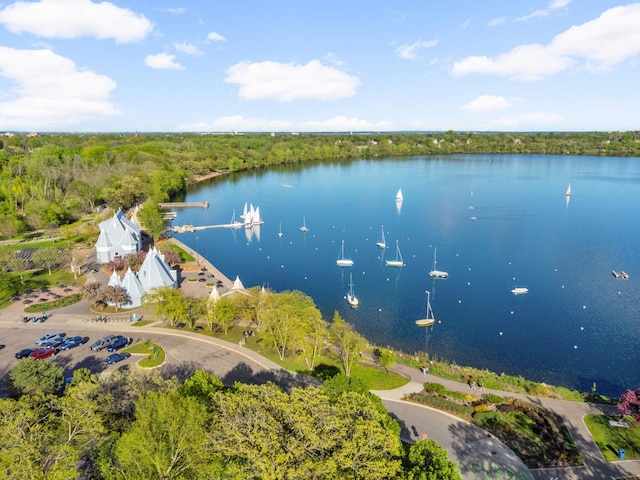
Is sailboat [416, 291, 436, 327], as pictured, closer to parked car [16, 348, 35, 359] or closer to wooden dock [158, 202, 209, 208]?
parked car [16, 348, 35, 359]

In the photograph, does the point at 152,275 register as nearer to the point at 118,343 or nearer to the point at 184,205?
the point at 118,343

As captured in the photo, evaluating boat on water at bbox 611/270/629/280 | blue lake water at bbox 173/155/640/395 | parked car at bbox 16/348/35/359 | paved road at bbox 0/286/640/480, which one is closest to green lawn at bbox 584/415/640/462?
paved road at bbox 0/286/640/480

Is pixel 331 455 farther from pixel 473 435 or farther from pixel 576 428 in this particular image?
pixel 576 428

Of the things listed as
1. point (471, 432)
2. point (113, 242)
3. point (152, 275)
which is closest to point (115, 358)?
point (152, 275)

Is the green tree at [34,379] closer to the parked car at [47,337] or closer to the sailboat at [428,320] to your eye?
the parked car at [47,337]

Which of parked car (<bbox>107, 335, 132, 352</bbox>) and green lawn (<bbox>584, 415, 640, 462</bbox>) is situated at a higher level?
parked car (<bbox>107, 335, 132, 352</bbox>)

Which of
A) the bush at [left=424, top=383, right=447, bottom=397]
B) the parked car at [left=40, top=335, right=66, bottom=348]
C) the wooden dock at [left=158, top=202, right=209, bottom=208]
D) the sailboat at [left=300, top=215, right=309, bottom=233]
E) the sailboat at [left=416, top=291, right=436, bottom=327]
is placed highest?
the wooden dock at [left=158, top=202, right=209, bottom=208]
